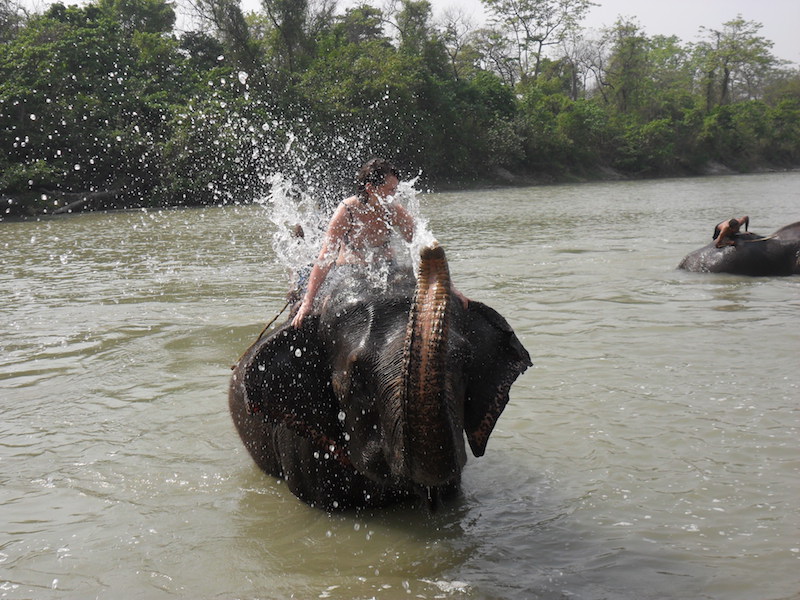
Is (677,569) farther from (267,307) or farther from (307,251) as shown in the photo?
(267,307)

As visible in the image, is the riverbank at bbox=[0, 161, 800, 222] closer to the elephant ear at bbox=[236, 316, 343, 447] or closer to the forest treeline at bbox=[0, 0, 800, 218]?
the forest treeline at bbox=[0, 0, 800, 218]

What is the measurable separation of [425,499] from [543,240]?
39.9 feet

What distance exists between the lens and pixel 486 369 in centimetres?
Result: 315

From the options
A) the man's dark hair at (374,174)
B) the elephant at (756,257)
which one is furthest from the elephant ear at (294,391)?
the elephant at (756,257)

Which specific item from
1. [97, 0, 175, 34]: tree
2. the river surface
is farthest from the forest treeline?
the river surface

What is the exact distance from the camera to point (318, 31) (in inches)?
1773

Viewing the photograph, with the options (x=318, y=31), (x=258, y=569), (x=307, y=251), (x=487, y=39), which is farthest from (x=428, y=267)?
(x=487, y=39)

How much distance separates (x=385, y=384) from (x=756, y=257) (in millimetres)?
8794

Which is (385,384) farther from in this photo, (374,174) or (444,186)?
(444,186)

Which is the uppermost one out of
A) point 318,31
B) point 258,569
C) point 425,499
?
point 318,31

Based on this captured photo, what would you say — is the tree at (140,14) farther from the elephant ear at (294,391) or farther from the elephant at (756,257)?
the elephant ear at (294,391)

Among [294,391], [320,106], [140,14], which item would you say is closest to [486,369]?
[294,391]

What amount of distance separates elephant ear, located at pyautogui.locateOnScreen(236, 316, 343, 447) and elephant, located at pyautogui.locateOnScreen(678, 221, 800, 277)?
8.27 metres

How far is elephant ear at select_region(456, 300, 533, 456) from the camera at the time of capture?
121 inches
